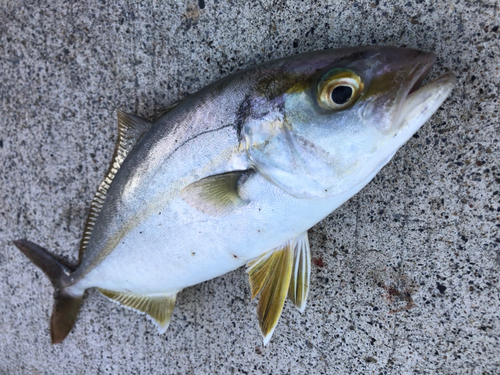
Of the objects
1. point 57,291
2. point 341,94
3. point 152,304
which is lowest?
point 57,291

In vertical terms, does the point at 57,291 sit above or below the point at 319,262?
below

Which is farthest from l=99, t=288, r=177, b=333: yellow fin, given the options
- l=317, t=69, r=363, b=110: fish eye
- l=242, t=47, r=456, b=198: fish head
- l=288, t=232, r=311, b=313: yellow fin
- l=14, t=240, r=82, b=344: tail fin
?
l=317, t=69, r=363, b=110: fish eye

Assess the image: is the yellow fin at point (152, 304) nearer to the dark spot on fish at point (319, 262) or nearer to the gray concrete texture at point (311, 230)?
the gray concrete texture at point (311, 230)

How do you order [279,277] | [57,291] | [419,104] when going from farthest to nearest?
1. [57,291]
2. [279,277]
3. [419,104]

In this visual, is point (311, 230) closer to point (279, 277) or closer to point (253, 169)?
point (279, 277)

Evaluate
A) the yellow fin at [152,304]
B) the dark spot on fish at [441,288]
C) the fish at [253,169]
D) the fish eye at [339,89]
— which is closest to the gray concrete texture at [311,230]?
the dark spot on fish at [441,288]

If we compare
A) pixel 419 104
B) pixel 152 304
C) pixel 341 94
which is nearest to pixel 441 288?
pixel 419 104
